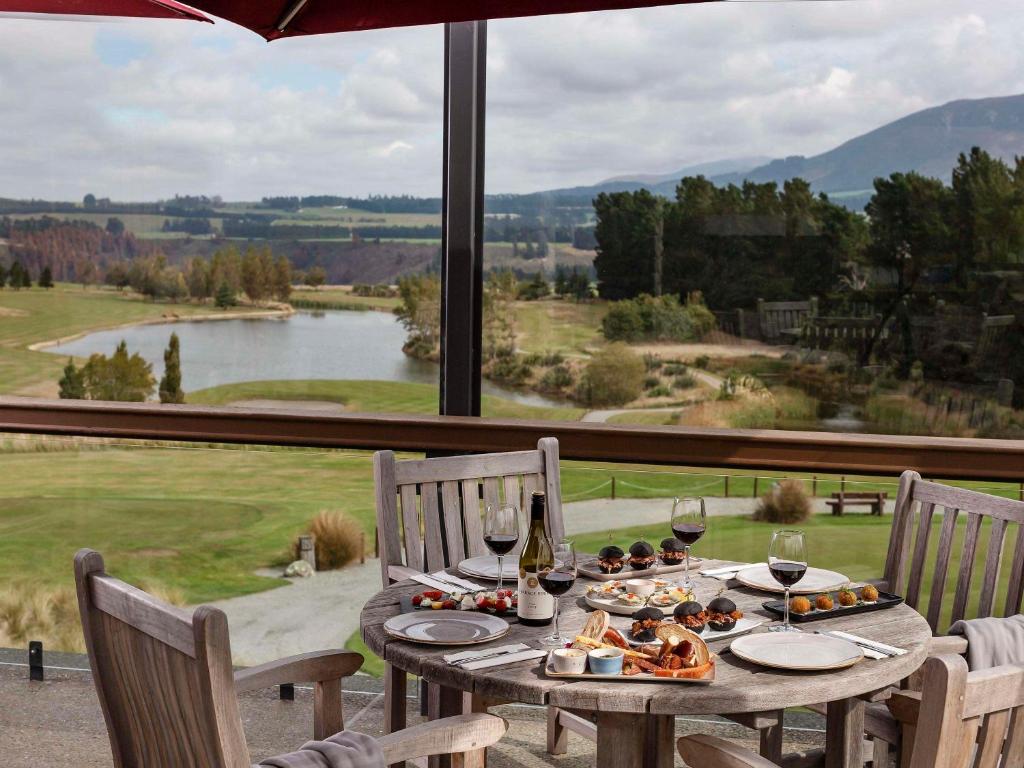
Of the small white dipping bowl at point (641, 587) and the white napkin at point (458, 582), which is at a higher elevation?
the small white dipping bowl at point (641, 587)

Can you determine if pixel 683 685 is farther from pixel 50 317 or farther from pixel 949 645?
pixel 50 317

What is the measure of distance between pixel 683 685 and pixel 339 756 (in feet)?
1.77

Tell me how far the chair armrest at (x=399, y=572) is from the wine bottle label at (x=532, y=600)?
1.50 ft

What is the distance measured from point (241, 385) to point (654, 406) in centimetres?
156

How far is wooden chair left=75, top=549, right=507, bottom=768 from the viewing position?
1351 mm

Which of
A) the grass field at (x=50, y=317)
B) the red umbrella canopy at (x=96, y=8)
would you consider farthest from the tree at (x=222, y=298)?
the red umbrella canopy at (x=96, y=8)

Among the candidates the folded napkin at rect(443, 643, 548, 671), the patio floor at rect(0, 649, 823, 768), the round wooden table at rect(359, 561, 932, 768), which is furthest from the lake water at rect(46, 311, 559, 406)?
the folded napkin at rect(443, 643, 548, 671)

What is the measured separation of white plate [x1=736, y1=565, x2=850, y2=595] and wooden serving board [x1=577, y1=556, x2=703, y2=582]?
5.2 inches

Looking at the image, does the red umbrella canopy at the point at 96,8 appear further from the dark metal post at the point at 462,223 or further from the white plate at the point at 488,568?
the white plate at the point at 488,568

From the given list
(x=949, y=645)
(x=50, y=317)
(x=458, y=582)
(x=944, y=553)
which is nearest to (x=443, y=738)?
(x=458, y=582)

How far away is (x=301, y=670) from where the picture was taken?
6.48ft

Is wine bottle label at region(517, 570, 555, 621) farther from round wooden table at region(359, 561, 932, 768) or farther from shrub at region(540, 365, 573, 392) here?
shrub at region(540, 365, 573, 392)

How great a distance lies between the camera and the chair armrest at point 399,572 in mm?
2473

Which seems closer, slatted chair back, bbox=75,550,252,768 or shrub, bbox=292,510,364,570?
slatted chair back, bbox=75,550,252,768
